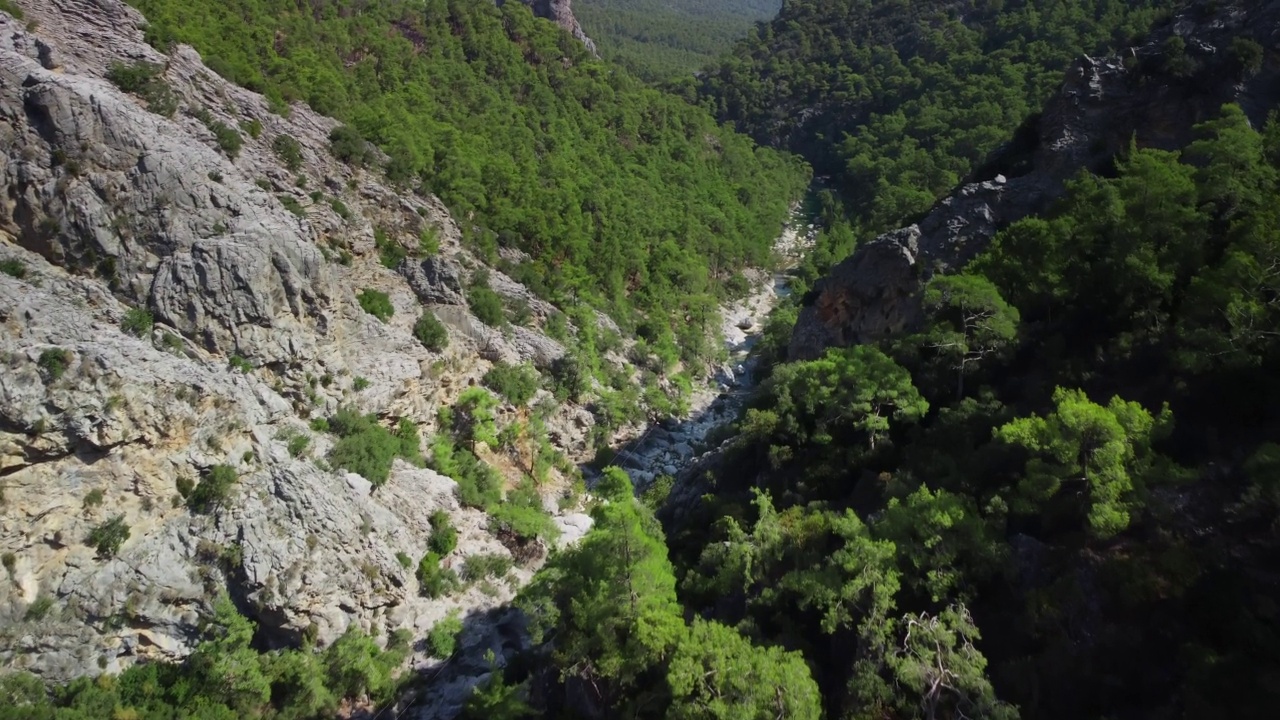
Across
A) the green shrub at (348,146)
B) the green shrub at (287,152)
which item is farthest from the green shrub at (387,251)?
the green shrub at (348,146)

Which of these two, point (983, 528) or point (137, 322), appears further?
point (137, 322)

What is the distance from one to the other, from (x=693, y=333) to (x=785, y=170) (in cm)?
6074

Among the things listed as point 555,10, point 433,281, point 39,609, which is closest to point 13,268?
point 39,609

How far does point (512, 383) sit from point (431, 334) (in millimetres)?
6232

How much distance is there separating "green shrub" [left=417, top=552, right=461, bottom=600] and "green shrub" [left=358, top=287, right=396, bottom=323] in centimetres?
1616

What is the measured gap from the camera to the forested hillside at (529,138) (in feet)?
179

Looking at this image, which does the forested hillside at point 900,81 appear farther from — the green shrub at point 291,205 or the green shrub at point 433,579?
→ the green shrub at point 291,205

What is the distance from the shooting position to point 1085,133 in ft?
139

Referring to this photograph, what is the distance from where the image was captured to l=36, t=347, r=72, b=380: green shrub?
1056 inches

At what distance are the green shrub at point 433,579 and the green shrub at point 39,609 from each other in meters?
14.6

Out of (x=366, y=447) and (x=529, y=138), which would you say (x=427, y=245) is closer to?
(x=366, y=447)

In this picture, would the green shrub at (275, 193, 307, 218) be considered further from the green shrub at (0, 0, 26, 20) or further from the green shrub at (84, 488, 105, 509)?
the green shrub at (84, 488, 105, 509)

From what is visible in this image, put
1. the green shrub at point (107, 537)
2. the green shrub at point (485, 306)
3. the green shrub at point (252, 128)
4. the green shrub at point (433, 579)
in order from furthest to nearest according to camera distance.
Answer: the green shrub at point (485, 306), the green shrub at point (252, 128), the green shrub at point (433, 579), the green shrub at point (107, 537)

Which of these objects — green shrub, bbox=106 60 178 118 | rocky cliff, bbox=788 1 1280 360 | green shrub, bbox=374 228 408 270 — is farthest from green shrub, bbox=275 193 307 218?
rocky cliff, bbox=788 1 1280 360
